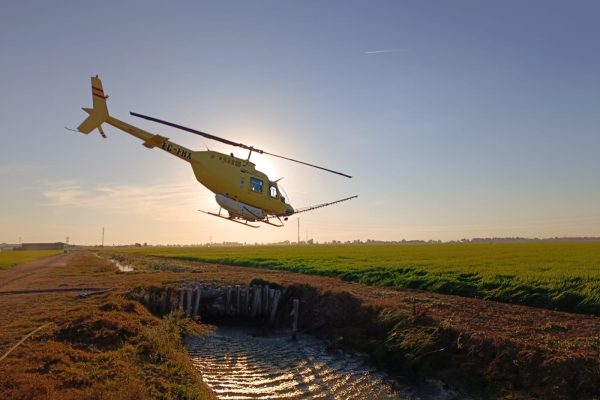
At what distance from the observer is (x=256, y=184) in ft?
97.6

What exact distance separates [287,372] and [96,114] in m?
19.9

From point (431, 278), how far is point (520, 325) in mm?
14849

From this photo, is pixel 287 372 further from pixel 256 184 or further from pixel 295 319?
pixel 256 184

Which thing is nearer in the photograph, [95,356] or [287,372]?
[95,356]

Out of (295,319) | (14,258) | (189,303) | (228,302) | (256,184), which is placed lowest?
(295,319)

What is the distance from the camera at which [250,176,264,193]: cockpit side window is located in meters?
29.5

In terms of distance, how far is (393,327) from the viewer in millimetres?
20844

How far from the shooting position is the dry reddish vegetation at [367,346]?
13.3 metres

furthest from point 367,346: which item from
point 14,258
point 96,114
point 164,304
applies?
point 14,258

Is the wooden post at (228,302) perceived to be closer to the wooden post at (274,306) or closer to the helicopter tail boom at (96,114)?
the wooden post at (274,306)

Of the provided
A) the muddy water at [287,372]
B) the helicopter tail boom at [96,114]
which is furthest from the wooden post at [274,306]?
the helicopter tail boom at [96,114]

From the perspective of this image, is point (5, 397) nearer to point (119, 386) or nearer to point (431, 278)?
point (119, 386)

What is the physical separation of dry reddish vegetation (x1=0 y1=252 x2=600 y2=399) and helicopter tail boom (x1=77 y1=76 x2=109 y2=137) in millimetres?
10553

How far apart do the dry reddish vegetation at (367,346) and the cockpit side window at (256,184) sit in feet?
29.5
